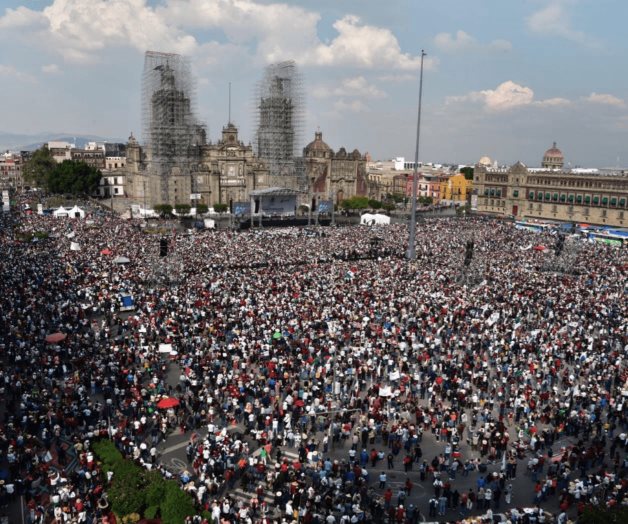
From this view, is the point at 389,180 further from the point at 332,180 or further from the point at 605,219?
the point at 605,219

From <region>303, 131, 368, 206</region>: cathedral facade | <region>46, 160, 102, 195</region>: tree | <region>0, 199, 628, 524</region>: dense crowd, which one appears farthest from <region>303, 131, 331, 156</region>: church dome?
<region>0, 199, 628, 524</region>: dense crowd

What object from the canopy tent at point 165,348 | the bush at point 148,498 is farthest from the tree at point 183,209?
the bush at point 148,498

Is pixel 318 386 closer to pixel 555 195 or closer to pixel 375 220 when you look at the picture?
pixel 375 220

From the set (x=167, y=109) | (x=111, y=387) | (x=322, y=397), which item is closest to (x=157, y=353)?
(x=111, y=387)

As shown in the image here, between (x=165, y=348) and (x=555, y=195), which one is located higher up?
(x=555, y=195)

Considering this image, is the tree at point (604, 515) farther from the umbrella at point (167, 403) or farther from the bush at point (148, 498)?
the umbrella at point (167, 403)

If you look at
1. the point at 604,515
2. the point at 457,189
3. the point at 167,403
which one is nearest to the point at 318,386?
the point at 167,403

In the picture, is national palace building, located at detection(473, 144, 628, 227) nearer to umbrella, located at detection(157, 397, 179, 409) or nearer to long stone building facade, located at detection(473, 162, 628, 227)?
long stone building facade, located at detection(473, 162, 628, 227)
